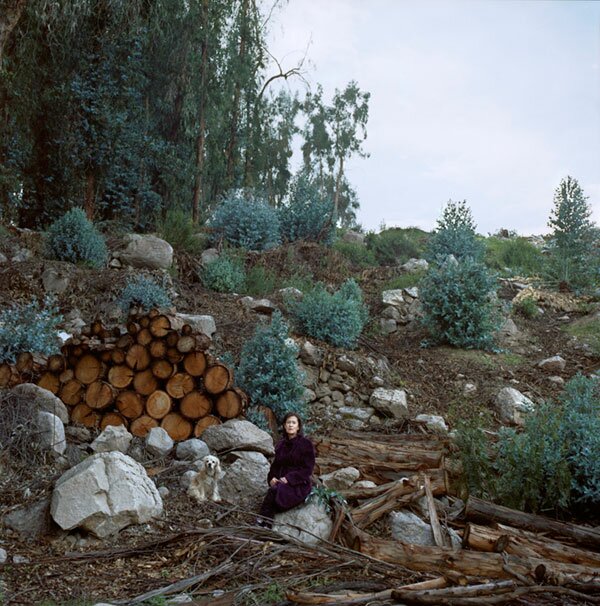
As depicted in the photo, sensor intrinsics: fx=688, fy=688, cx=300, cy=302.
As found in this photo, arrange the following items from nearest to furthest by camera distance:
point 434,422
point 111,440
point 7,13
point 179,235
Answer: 1. point 111,440
2. point 434,422
3. point 7,13
4. point 179,235

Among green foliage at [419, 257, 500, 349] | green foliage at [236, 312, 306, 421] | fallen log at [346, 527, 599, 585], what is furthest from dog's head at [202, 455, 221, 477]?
green foliage at [419, 257, 500, 349]

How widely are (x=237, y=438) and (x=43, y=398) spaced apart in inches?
64.5

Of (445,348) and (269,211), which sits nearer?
(445,348)

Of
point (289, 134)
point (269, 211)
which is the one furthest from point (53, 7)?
point (289, 134)

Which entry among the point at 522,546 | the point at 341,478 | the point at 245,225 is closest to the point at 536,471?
the point at 522,546

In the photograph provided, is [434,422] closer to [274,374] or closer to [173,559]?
[274,374]

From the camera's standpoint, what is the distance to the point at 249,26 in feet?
56.9

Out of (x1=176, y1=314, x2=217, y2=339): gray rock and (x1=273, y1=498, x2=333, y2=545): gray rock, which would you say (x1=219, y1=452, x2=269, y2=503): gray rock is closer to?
(x1=273, y1=498, x2=333, y2=545): gray rock

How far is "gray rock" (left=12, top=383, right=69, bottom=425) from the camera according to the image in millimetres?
5594

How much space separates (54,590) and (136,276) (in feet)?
20.2

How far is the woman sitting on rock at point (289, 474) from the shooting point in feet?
15.1

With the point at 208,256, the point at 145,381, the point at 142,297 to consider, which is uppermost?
the point at 208,256

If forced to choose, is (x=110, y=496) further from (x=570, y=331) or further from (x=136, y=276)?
(x=570, y=331)

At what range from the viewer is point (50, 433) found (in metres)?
5.20
